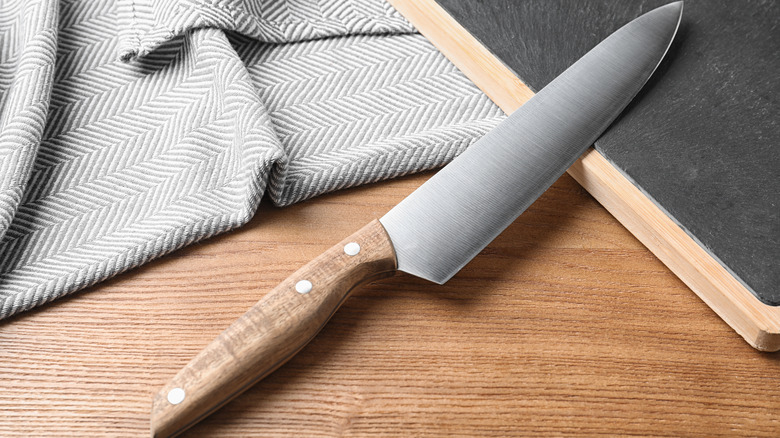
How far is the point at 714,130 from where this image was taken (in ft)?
1.94

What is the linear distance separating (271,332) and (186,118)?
28 cm

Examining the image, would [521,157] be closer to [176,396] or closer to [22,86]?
[176,396]

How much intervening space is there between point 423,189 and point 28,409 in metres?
0.38

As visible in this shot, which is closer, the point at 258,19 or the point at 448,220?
the point at 448,220

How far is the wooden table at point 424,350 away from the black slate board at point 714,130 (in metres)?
0.07

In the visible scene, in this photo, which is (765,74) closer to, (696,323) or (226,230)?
(696,323)

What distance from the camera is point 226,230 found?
597 millimetres

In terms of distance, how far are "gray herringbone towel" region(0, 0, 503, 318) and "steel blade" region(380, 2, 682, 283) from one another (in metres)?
0.08

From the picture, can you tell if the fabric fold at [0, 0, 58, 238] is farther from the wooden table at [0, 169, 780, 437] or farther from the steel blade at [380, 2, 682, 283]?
the steel blade at [380, 2, 682, 283]

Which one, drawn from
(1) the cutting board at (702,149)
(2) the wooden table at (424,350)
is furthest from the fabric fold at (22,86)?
(1) the cutting board at (702,149)

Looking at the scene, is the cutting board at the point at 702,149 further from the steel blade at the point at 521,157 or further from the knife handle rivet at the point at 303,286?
the knife handle rivet at the point at 303,286

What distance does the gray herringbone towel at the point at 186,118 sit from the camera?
0.58m

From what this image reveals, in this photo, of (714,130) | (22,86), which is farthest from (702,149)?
(22,86)

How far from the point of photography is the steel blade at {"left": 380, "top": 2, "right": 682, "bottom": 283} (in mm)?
550
